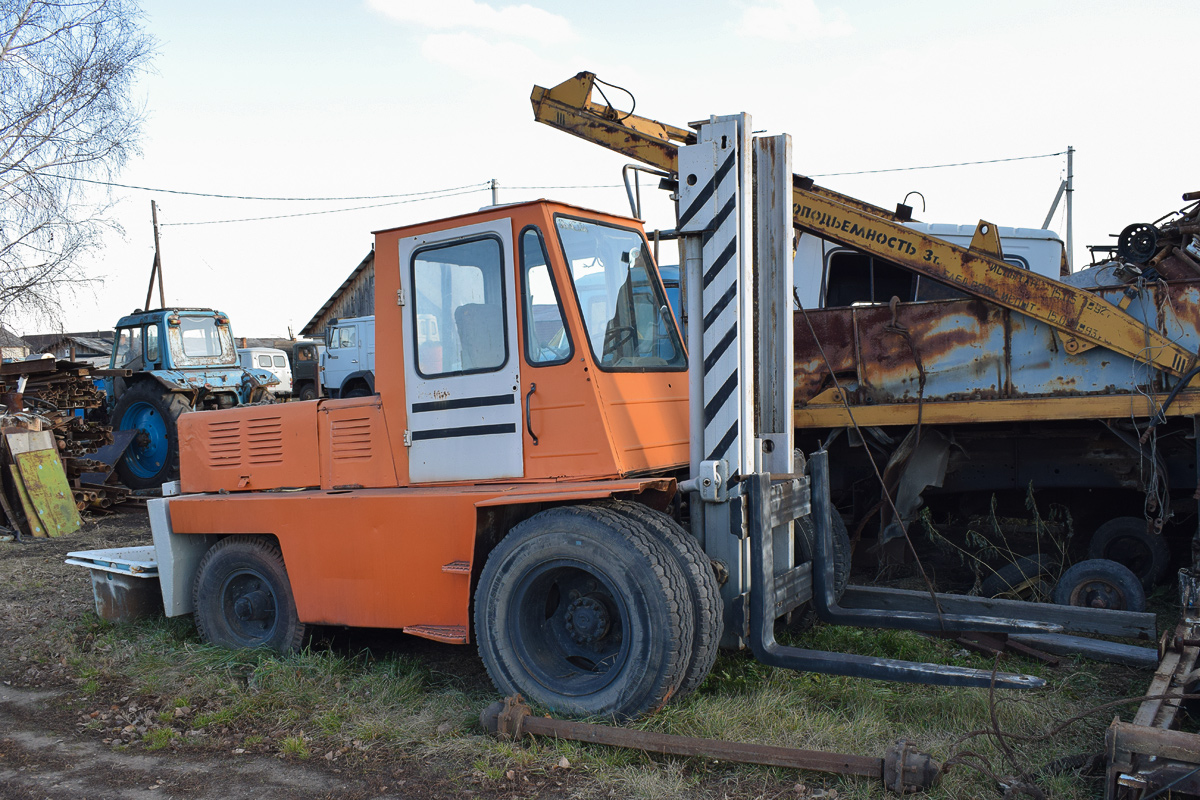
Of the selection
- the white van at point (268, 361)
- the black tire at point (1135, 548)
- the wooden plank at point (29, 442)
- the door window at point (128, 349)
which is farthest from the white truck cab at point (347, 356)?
the black tire at point (1135, 548)

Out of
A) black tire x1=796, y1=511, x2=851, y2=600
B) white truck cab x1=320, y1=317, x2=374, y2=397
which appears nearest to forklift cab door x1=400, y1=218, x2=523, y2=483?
black tire x1=796, y1=511, x2=851, y2=600

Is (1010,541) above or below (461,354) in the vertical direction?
below

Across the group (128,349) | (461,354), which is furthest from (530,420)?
(128,349)

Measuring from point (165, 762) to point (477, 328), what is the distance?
8.04 feet

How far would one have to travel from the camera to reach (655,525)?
13.1ft

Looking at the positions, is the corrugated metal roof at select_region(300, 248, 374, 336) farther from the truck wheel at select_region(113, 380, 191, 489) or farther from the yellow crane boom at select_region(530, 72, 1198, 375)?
the yellow crane boom at select_region(530, 72, 1198, 375)

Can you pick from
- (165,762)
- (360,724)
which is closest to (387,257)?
(360,724)

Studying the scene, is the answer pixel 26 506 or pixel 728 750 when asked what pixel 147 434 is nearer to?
pixel 26 506

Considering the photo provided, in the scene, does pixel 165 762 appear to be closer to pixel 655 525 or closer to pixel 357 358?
pixel 655 525

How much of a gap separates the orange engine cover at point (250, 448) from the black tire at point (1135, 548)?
Answer: 5.15 m

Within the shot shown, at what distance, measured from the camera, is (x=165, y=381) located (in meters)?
13.4

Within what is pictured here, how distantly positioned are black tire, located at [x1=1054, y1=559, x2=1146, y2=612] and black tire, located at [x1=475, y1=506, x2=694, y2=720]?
9.52 feet

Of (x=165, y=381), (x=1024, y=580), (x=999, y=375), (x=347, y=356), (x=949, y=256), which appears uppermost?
(x=347, y=356)

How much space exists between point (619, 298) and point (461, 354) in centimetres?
85
